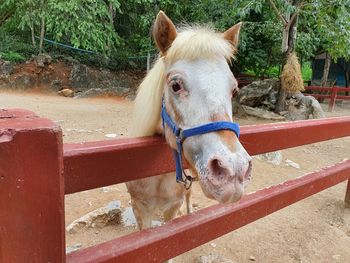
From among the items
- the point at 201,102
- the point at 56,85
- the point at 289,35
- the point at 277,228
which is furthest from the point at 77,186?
the point at 56,85

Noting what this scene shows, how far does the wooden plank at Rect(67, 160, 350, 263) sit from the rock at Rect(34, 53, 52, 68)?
1205 cm

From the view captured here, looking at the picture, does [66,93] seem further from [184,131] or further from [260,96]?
[184,131]

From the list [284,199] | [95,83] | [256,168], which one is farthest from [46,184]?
[95,83]

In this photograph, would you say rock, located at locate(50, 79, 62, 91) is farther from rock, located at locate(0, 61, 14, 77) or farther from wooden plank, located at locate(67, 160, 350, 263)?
wooden plank, located at locate(67, 160, 350, 263)

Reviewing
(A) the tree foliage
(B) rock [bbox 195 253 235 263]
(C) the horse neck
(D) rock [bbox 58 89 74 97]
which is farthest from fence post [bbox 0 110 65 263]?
(D) rock [bbox 58 89 74 97]

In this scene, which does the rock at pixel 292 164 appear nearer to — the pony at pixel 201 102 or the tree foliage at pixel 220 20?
the tree foliage at pixel 220 20

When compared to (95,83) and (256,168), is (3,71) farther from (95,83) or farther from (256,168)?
(256,168)

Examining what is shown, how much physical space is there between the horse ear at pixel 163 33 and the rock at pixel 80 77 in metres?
11.6

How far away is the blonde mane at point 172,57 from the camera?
1.46 m

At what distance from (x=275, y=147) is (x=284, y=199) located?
46 cm

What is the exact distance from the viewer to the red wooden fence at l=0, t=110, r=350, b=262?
32.3 inches

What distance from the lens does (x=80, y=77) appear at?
1281 cm

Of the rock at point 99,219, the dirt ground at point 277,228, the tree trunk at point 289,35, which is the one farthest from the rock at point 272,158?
the tree trunk at point 289,35

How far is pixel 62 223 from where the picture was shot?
949 mm
